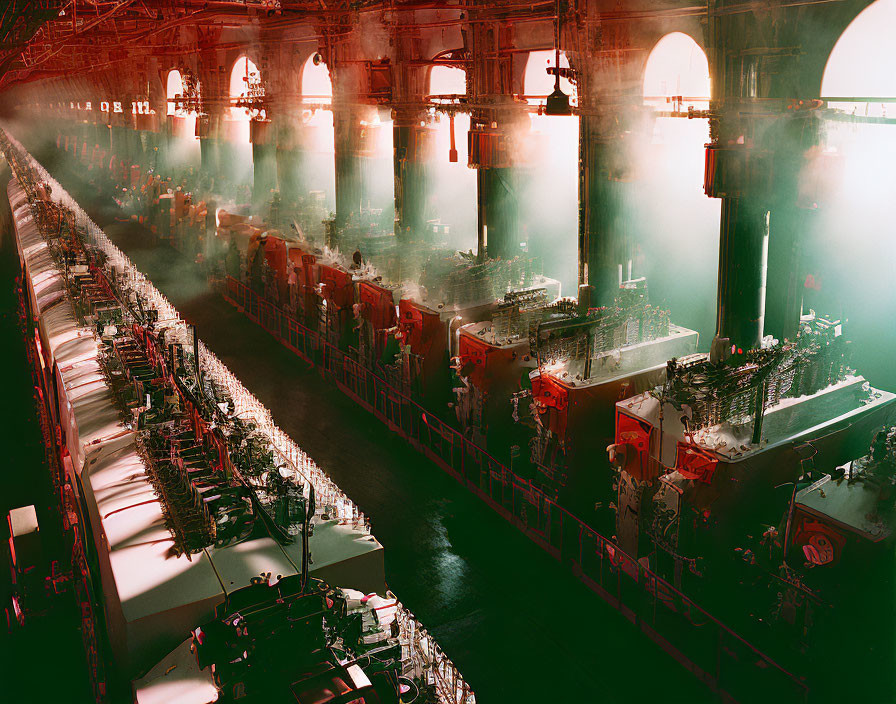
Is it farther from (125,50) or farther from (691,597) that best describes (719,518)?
(125,50)

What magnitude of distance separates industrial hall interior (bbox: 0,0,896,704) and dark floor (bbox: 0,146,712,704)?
5 centimetres

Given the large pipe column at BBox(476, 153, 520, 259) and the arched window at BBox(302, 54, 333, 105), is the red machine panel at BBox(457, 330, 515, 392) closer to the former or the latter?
the large pipe column at BBox(476, 153, 520, 259)

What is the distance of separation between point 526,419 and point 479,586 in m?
3.32

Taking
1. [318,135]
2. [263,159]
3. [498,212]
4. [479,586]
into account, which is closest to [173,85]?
[263,159]

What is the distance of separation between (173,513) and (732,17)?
27.8 feet

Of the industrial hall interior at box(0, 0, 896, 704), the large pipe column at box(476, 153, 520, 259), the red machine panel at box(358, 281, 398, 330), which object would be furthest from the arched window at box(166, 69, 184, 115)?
the large pipe column at box(476, 153, 520, 259)

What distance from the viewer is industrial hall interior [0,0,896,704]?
7.07 metres

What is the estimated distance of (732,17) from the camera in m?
9.88

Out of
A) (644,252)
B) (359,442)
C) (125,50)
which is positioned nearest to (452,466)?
(359,442)

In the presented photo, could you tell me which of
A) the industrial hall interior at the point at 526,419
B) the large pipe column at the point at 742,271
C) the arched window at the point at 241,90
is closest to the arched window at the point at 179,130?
the arched window at the point at 241,90

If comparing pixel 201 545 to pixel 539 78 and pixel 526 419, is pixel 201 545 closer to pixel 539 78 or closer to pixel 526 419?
pixel 526 419

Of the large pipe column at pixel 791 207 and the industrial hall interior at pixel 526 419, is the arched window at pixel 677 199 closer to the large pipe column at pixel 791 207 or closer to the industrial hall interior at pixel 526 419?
the industrial hall interior at pixel 526 419

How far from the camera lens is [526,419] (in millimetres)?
13000

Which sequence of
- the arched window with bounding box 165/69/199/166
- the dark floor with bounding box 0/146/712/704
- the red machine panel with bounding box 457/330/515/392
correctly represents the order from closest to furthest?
the dark floor with bounding box 0/146/712/704 < the red machine panel with bounding box 457/330/515/392 < the arched window with bounding box 165/69/199/166
